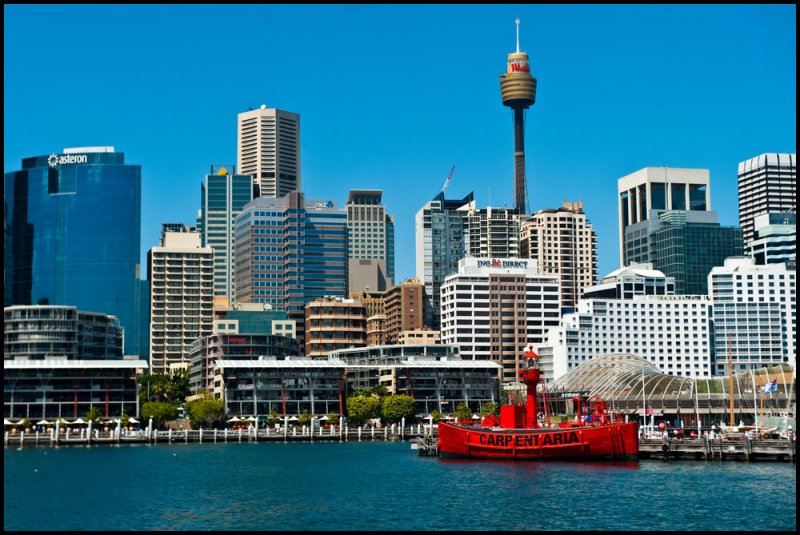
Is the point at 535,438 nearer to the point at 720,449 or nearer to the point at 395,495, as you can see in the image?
the point at 720,449

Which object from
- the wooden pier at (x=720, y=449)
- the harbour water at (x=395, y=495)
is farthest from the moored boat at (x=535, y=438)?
the wooden pier at (x=720, y=449)

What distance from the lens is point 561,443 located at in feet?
431

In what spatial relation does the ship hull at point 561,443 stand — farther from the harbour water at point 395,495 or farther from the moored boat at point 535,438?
the harbour water at point 395,495

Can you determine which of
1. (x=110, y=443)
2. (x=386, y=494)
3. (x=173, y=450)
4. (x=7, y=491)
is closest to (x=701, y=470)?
(x=386, y=494)

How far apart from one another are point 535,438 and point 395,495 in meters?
33.5

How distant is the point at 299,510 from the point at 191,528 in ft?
38.1

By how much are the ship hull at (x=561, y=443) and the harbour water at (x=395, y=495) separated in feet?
7.15

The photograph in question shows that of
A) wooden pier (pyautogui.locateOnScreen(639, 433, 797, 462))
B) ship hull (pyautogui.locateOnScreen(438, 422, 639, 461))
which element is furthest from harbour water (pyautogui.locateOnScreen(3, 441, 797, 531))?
wooden pier (pyautogui.locateOnScreen(639, 433, 797, 462))

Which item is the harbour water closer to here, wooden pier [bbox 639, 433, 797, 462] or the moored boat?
the moored boat

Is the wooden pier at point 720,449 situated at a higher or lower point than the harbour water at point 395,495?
higher

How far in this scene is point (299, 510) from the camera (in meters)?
94.1

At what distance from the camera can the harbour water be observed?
8634 cm

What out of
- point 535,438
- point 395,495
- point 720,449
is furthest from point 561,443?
point 395,495

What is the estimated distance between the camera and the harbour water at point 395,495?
8634cm
